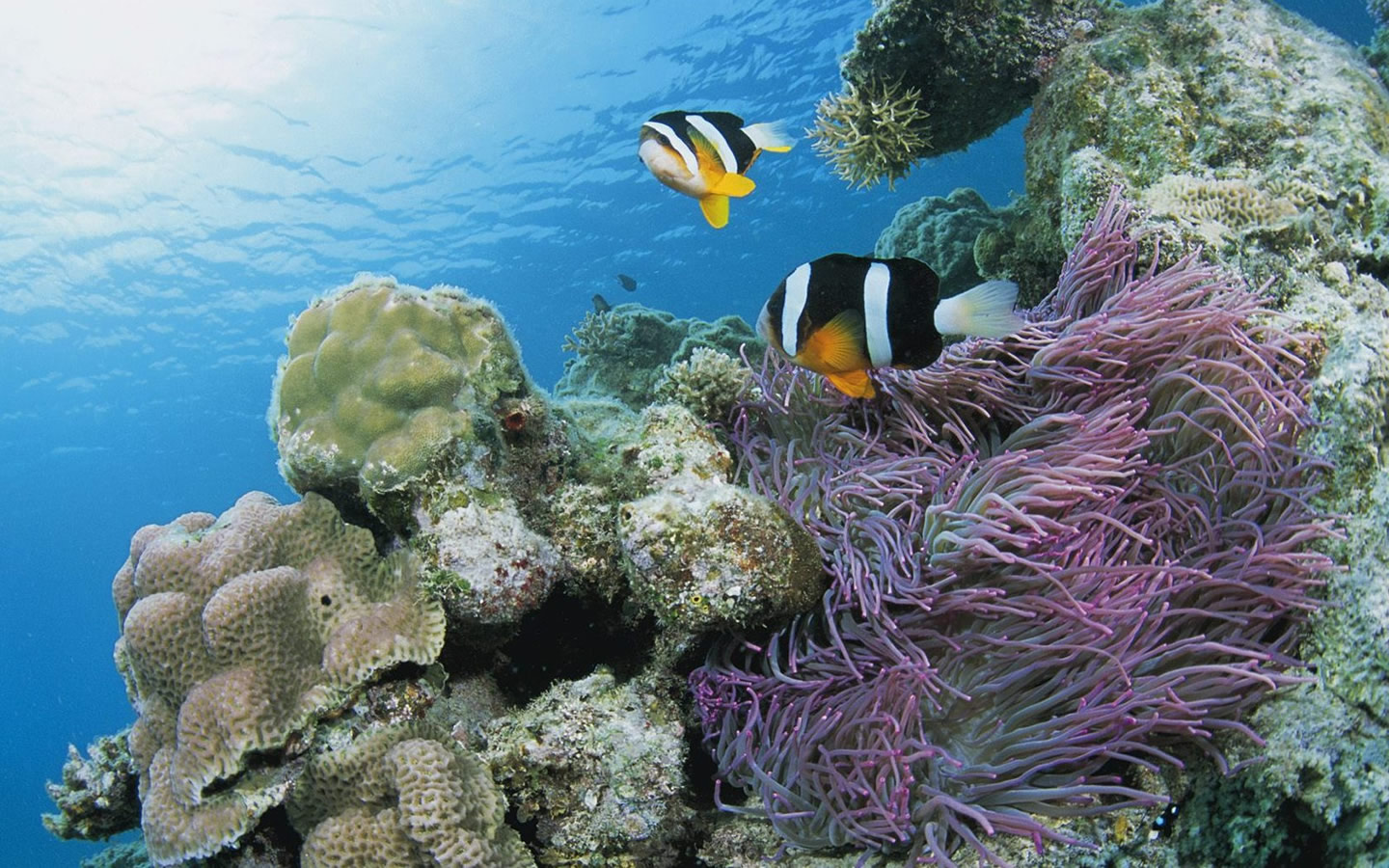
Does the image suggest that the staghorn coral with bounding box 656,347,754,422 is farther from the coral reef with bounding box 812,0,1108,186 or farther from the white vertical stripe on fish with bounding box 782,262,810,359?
the coral reef with bounding box 812,0,1108,186

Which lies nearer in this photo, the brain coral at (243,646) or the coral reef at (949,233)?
the brain coral at (243,646)

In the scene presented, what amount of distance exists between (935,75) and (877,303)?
3.84 meters

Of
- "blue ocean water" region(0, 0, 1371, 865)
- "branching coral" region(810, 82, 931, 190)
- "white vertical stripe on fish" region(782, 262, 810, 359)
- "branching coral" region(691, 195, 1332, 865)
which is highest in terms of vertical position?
"blue ocean water" region(0, 0, 1371, 865)

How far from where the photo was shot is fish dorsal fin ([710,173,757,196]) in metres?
2.86

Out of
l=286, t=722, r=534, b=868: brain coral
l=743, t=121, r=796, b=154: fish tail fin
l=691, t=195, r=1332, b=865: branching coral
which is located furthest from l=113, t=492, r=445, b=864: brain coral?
l=743, t=121, r=796, b=154: fish tail fin

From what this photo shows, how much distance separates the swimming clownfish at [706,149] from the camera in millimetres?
2820

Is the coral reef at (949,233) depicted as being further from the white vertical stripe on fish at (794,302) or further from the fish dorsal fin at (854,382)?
the white vertical stripe on fish at (794,302)

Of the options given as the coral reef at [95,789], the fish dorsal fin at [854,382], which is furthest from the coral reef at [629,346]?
the fish dorsal fin at [854,382]

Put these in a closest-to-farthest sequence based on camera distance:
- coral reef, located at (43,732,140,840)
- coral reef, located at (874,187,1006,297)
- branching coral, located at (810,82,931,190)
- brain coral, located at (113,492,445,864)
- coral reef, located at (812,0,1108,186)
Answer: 1. brain coral, located at (113,492,445,864)
2. coral reef, located at (43,732,140,840)
3. coral reef, located at (812,0,1108,186)
4. branching coral, located at (810,82,931,190)
5. coral reef, located at (874,187,1006,297)

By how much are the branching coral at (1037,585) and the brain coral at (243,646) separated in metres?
1.41

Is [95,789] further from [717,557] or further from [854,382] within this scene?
[854,382]

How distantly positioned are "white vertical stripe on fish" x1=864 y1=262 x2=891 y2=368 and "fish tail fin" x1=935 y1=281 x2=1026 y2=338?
0.17 meters

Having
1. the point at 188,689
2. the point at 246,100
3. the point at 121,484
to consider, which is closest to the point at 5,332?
the point at 246,100

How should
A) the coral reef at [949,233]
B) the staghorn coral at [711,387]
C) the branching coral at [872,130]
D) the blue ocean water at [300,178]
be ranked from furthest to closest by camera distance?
the blue ocean water at [300,178]
the coral reef at [949,233]
the branching coral at [872,130]
the staghorn coral at [711,387]
